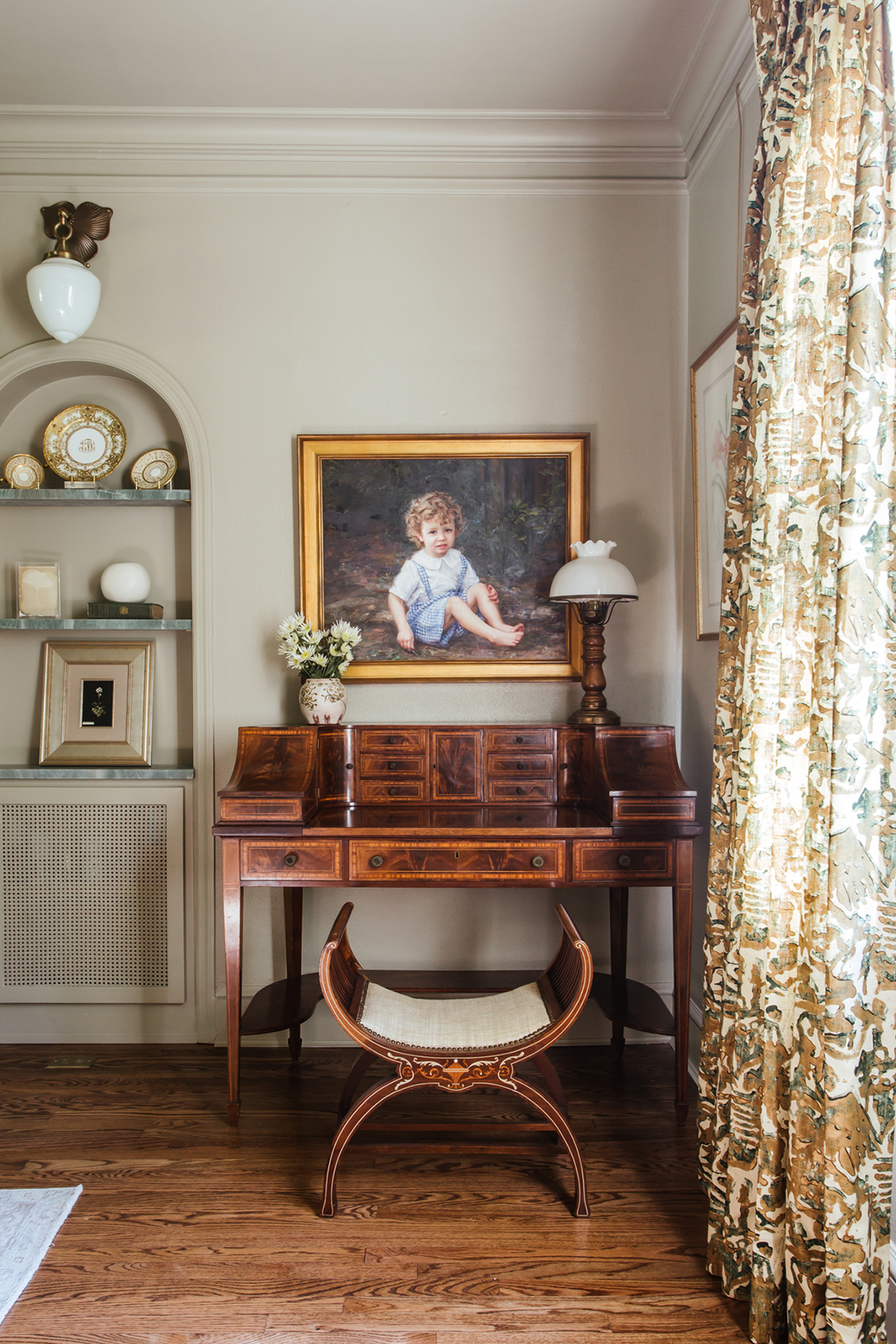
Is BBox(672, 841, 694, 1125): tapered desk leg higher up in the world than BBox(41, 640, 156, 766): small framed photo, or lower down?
lower down

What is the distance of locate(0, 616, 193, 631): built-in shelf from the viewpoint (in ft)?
9.50

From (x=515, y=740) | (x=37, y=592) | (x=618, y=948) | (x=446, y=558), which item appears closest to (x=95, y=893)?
(x=37, y=592)

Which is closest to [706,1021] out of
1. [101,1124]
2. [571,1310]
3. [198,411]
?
[571,1310]

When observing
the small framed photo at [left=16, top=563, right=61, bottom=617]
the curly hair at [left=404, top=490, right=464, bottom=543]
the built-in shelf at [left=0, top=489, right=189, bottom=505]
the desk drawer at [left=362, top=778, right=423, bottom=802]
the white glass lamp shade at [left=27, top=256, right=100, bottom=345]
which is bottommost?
the desk drawer at [left=362, top=778, right=423, bottom=802]

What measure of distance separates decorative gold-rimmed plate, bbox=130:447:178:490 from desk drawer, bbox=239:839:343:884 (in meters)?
1.46

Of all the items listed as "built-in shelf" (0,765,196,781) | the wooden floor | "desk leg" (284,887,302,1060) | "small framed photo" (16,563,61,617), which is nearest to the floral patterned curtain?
the wooden floor

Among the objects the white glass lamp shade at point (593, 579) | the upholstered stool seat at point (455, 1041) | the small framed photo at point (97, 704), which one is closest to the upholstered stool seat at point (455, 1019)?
the upholstered stool seat at point (455, 1041)

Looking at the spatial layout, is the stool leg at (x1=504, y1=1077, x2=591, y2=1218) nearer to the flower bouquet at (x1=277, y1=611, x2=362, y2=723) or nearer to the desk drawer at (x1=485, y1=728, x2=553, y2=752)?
the desk drawer at (x1=485, y1=728, x2=553, y2=752)

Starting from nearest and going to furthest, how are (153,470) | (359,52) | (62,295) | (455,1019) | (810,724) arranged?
1. (810,724)
2. (455,1019)
3. (359,52)
4. (62,295)
5. (153,470)

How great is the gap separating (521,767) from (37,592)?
1918 millimetres

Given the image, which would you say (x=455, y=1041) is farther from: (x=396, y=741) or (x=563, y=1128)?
(x=396, y=741)

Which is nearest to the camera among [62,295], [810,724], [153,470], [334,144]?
[810,724]

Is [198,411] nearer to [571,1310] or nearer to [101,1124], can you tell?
[101,1124]

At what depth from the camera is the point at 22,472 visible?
298 centimetres
